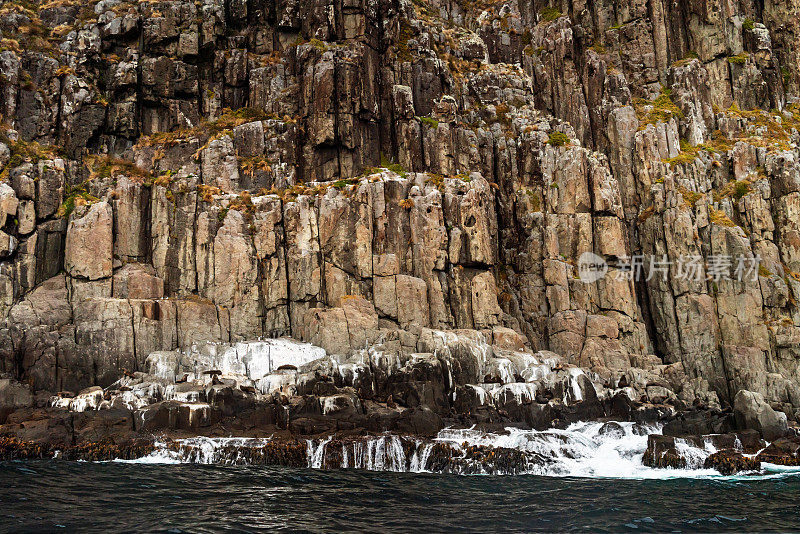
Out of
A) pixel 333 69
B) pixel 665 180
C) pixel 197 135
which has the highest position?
pixel 333 69

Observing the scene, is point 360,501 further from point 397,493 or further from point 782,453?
point 782,453

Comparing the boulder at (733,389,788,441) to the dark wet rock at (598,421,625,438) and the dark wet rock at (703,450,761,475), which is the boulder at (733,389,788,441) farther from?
the dark wet rock at (598,421,625,438)

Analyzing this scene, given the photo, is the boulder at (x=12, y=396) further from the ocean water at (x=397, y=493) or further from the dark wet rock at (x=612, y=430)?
the dark wet rock at (x=612, y=430)

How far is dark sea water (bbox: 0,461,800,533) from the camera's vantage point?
21.1 metres

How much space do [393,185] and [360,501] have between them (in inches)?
1469

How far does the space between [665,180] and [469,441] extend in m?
38.8

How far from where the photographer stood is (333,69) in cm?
6438

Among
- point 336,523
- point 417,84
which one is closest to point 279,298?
point 417,84

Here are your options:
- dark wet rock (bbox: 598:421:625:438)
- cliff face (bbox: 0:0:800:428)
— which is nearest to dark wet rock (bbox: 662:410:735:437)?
dark wet rock (bbox: 598:421:625:438)

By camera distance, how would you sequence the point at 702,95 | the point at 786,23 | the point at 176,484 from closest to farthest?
the point at 176,484, the point at 702,95, the point at 786,23

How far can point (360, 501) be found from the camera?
25484 mm

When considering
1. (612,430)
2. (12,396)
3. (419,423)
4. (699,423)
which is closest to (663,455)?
(612,430)

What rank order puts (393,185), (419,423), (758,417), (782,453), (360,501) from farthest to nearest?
1. (393,185)
2. (758,417)
3. (419,423)
4. (782,453)
5. (360,501)

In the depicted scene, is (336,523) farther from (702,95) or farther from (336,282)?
(702,95)
